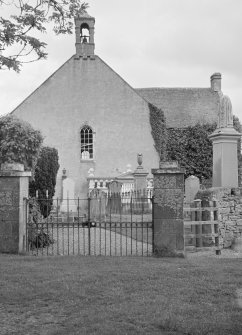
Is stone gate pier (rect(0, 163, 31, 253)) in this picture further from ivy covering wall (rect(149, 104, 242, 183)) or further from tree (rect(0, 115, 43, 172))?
ivy covering wall (rect(149, 104, 242, 183))

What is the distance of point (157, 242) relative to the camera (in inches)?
408

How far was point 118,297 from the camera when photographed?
659cm

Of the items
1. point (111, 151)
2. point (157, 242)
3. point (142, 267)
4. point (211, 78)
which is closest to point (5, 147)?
point (157, 242)

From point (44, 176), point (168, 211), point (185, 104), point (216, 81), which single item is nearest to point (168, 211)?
point (168, 211)

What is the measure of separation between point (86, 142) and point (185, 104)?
10139 millimetres

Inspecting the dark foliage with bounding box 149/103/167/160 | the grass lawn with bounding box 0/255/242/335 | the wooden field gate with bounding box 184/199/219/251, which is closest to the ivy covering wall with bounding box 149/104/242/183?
the dark foliage with bounding box 149/103/167/160

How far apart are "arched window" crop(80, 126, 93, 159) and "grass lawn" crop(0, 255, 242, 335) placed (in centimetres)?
2119

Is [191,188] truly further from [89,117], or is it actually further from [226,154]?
[89,117]

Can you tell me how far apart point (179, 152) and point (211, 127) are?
2.98 metres

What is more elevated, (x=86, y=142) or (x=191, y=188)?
(x=86, y=142)

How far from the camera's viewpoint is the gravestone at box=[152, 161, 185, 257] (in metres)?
10.3

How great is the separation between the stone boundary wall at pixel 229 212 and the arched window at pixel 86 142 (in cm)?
1816

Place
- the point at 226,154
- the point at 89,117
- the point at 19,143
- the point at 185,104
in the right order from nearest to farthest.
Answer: the point at 19,143 → the point at 226,154 → the point at 89,117 → the point at 185,104

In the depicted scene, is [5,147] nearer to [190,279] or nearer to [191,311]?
[190,279]
